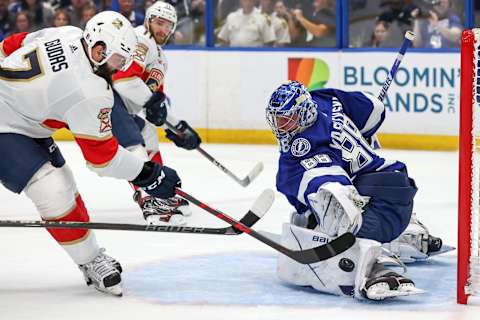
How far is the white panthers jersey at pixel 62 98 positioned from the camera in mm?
3855

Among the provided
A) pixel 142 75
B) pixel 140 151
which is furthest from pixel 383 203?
pixel 142 75

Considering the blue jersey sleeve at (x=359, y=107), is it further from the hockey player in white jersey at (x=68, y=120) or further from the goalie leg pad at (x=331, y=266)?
the hockey player in white jersey at (x=68, y=120)

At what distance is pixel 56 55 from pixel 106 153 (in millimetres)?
362

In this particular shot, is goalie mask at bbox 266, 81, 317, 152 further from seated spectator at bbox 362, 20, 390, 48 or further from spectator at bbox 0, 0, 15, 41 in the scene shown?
spectator at bbox 0, 0, 15, 41

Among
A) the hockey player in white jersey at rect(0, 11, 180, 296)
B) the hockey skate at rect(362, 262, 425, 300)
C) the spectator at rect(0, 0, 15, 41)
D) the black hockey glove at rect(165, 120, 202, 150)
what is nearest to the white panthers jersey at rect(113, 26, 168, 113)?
the black hockey glove at rect(165, 120, 202, 150)

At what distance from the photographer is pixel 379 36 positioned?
823cm

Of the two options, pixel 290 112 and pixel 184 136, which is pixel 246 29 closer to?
pixel 184 136

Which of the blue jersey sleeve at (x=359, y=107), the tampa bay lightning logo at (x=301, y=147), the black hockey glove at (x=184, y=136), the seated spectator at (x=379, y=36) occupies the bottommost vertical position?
the black hockey glove at (x=184, y=136)

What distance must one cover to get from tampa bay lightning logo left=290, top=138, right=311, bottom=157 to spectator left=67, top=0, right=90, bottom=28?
5.45 metres

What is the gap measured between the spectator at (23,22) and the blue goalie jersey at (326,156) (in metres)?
5.44

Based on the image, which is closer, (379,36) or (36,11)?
(379,36)

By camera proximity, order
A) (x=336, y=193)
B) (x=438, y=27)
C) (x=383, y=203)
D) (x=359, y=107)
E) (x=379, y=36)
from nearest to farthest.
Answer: (x=336, y=193)
(x=383, y=203)
(x=359, y=107)
(x=438, y=27)
(x=379, y=36)

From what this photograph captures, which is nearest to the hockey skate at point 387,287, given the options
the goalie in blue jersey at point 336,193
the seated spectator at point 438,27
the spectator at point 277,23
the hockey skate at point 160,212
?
the goalie in blue jersey at point 336,193

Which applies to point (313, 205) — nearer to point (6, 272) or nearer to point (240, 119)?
point (6, 272)
